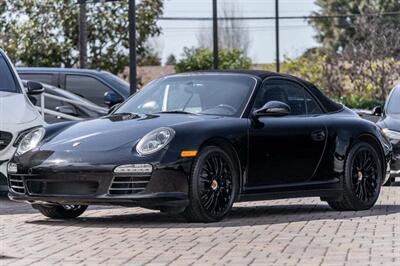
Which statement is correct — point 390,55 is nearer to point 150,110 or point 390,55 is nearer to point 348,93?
point 348,93

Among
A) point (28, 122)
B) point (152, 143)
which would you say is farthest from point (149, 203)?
point (28, 122)

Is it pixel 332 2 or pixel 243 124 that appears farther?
pixel 332 2

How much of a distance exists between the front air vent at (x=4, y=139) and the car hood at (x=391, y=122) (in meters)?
6.12

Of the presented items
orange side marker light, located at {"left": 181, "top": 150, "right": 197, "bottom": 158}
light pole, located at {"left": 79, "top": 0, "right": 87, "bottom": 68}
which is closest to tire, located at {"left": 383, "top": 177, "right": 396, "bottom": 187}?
orange side marker light, located at {"left": 181, "top": 150, "right": 197, "bottom": 158}

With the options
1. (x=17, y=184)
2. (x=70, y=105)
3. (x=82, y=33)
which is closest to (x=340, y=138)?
(x=17, y=184)

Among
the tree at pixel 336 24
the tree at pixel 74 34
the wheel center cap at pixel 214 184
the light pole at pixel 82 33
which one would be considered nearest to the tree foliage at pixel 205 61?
the tree at pixel 74 34

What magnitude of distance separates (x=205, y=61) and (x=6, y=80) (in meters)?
40.4

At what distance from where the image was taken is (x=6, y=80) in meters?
13.5

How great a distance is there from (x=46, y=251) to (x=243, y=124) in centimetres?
270

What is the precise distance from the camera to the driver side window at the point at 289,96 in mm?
10773

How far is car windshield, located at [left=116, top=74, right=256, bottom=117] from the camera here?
10469 millimetres

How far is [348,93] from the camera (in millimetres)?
47000

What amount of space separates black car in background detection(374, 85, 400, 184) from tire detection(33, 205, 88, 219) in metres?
6.11

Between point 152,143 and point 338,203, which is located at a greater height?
point 152,143
